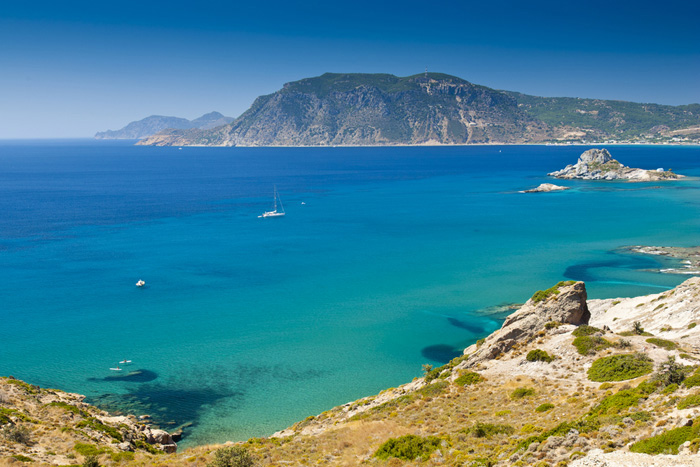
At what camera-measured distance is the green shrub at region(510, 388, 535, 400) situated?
26.5 m

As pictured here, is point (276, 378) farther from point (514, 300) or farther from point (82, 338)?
point (514, 300)

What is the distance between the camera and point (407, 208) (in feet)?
452

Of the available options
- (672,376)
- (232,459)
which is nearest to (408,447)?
(232,459)

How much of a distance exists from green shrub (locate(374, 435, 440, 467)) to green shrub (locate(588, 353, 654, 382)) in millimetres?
9968

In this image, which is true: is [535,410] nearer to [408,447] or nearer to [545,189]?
[408,447]

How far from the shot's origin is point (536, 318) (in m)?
34.8

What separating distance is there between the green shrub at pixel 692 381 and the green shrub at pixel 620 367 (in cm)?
462

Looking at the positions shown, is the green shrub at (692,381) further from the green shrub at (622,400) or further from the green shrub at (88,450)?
the green shrub at (88,450)

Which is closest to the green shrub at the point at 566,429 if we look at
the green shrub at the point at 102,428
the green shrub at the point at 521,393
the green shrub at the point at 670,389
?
the green shrub at the point at 670,389

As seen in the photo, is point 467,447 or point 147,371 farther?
point 147,371

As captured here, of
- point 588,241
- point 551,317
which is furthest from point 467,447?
point 588,241

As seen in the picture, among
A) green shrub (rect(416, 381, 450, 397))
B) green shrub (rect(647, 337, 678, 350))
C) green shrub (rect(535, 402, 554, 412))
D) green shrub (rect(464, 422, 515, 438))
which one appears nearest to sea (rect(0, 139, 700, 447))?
green shrub (rect(416, 381, 450, 397))

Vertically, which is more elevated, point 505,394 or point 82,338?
point 505,394

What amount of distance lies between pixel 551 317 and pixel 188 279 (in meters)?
53.1
